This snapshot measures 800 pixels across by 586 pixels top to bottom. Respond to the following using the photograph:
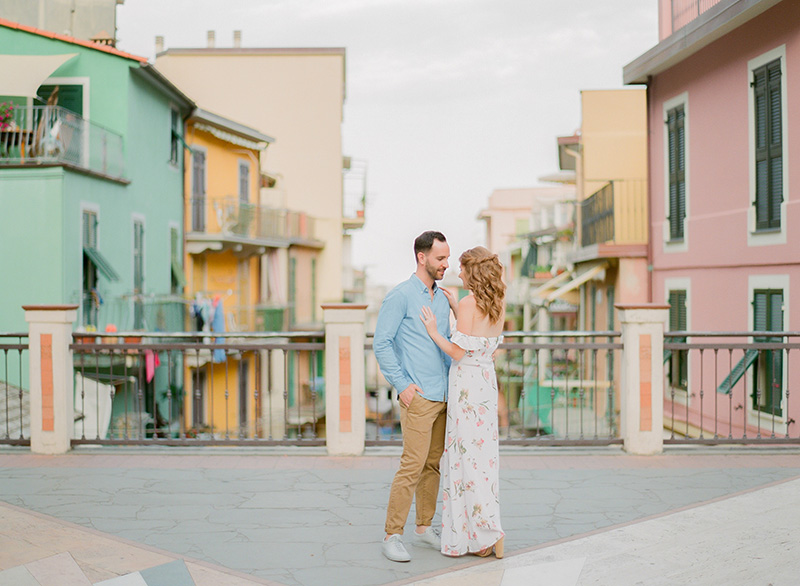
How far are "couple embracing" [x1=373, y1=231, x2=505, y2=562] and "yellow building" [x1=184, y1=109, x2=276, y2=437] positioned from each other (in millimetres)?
17164

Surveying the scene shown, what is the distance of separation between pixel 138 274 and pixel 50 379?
12.4 m

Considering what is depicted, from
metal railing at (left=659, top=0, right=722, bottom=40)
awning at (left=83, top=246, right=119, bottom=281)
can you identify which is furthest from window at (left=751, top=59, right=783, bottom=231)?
awning at (left=83, top=246, right=119, bottom=281)

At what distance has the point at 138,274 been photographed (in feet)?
67.4

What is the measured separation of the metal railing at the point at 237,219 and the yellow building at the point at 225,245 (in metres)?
0.03

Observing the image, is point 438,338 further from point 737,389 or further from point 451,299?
point 737,389

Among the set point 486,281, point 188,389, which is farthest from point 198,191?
point 486,281

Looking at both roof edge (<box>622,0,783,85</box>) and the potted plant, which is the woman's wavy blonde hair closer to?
roof edge (<box>622,0,783,85</box>)

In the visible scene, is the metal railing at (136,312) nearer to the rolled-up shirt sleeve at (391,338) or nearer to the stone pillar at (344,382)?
the stone pillar at (344,382)

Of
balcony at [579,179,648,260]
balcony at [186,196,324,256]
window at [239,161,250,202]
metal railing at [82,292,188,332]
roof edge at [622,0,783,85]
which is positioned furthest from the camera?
window at [239,161,250,202]

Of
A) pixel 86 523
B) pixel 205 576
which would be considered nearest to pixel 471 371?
pixel 205 576

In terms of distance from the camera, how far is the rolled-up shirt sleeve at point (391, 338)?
16.9 feet

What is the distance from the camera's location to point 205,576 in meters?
4.90

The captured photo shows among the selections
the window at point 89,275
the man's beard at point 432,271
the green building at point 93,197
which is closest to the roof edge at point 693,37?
the man's beard at point 432,271

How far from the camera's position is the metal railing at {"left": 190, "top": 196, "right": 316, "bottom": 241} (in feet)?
82.0
